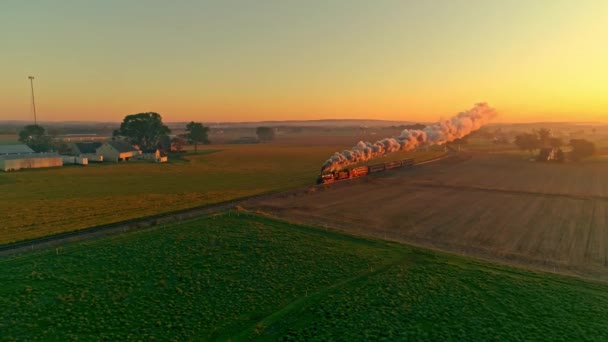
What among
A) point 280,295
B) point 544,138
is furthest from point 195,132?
point 544,138

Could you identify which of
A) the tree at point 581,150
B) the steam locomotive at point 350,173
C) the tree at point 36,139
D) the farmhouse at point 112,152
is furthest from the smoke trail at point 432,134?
the tree at point 36,139

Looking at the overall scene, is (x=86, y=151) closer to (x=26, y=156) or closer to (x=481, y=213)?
(x=26, y=156)

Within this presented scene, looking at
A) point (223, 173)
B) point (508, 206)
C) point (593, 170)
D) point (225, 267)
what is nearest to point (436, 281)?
point (225, 267)

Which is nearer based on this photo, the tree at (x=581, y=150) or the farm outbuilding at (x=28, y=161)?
the farm outbuilding at (x=28, y=161)

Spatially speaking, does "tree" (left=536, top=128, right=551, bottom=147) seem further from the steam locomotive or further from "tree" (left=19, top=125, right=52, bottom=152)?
"tree" (left=19, top=125, right=52, bottom=152)

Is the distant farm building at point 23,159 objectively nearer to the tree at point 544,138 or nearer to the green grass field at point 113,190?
the green grass field at point 113,190
